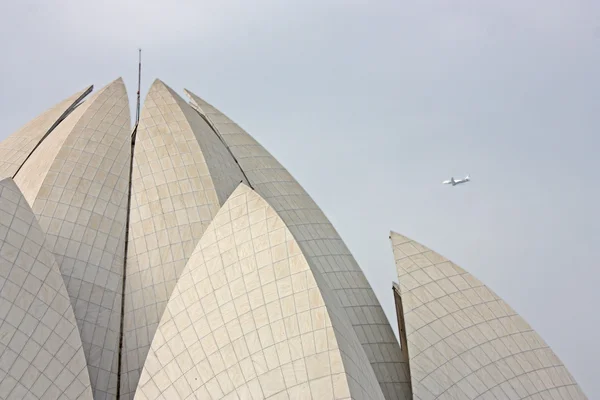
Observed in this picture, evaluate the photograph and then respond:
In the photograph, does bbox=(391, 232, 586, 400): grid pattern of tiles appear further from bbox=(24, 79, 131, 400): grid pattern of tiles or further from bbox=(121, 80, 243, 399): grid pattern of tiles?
bbox=(24, 79, 131, 400): grid pattern of tiles

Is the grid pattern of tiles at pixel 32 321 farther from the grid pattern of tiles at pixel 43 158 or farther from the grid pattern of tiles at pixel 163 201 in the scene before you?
the grid pattern of tiles at pixel 43 158

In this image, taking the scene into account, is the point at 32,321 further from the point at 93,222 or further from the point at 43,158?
the point at 43,158

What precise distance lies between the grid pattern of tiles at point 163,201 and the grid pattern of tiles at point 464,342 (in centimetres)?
705

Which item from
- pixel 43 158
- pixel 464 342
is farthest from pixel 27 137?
pixel 464 342

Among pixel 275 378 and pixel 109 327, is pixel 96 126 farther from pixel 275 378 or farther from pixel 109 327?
pixel 275 378

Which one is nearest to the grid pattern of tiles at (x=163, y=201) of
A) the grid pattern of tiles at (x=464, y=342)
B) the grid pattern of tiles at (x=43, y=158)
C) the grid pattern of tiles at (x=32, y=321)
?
the grid pattern of tiles at (x=43, y=158)

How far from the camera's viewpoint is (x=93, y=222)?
2747cm

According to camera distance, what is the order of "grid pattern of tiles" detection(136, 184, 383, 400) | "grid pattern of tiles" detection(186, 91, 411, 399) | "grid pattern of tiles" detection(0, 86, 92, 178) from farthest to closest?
"grid pattern of tiles" detection(0, 86, 92, 178) → "grid pattern of tiles" detection(186, 91, 411, 399) → "grid pattern of tiles" detection(136, 184, 383, 400)

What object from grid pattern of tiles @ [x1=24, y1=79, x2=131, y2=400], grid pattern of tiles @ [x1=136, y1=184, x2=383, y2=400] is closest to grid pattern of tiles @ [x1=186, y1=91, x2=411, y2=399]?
grid pattern of tiles @ [x1=136, y1=184, x2=383, y2=400]

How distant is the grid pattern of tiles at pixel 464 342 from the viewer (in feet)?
80.1

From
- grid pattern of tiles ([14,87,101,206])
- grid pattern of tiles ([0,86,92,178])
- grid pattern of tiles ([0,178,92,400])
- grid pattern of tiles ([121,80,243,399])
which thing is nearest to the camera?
grid pattern of tiles ([0,178,92,400])

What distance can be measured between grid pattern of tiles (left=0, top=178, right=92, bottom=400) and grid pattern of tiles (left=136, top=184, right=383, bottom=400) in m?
2.36

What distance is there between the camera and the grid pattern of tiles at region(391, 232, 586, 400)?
24.4 meters

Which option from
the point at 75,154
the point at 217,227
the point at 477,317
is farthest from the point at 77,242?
the point at 477,317
